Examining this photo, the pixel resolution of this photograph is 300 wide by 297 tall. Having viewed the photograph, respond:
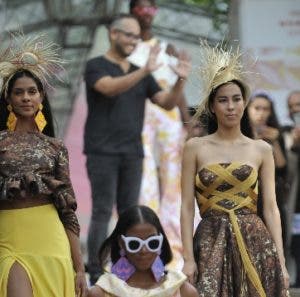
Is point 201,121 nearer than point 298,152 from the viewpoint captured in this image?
Yes

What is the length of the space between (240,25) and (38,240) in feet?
16.9

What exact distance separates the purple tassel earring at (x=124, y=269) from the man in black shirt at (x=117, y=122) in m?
3.14

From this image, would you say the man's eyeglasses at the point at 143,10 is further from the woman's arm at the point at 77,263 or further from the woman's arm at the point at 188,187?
the woman's arm at the point at 77,263

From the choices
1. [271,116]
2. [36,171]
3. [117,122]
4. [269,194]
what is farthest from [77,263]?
[271,116]

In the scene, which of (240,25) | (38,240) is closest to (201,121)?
(38,240)

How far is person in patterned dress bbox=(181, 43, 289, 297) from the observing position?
766 cm

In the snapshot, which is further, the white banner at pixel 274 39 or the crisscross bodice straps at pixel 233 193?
the white banner at pixel 274 39

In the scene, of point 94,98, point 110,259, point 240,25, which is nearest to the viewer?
point 110,259

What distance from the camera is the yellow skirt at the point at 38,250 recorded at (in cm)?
745

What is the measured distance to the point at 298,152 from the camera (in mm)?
11383

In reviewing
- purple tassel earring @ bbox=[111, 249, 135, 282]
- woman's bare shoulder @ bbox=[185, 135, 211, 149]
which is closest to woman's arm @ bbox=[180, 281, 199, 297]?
purple tassel earring @ bbox=[111, 249, 135, 282]

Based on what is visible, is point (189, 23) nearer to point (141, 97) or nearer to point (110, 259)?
point (141, 97)

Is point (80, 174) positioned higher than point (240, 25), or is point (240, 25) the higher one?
point (240, 25)

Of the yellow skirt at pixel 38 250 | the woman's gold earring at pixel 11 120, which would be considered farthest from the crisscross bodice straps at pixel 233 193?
the woman's gold earring at pixel 11 120
